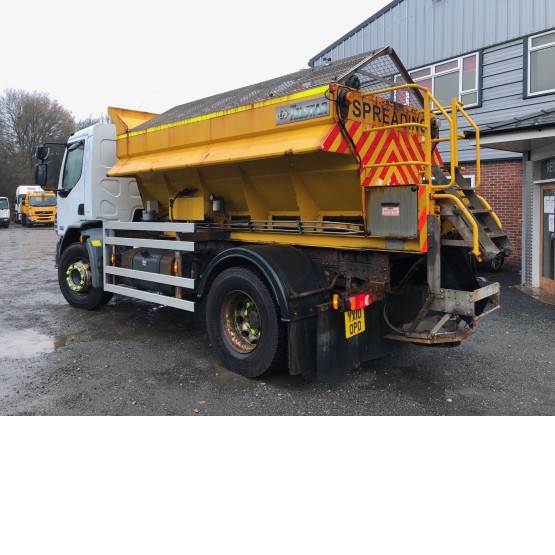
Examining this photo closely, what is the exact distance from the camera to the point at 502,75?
1189cm

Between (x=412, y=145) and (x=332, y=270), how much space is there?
5.14 feet

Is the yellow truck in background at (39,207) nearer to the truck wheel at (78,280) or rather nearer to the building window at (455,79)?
the building window at (455,79)

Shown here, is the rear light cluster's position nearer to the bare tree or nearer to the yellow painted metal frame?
the yellow painted metal frame

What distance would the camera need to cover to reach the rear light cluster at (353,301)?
4594 millimetres

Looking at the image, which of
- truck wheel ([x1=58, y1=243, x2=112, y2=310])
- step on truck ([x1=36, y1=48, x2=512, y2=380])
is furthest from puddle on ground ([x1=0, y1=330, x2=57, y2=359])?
step on truck ([x1=36, y1=48, x2=512, y2=380])

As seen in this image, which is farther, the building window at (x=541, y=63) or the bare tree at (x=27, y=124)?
the bare tree at (x=27, y=124)

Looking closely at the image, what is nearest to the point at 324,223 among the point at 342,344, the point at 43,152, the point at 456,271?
the point at 342,344

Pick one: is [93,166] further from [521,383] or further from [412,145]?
[521,383]

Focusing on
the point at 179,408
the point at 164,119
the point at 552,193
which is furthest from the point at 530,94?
the point at 179,408

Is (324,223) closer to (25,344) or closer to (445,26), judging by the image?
(25,344)

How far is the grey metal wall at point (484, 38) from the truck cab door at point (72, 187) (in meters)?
7.90

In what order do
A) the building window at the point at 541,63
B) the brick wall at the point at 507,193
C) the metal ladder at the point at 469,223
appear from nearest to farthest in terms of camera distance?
the metal ladder at the point at 469,223 → the building window at the point at 541,63 → the brick wall at the point at 507,193

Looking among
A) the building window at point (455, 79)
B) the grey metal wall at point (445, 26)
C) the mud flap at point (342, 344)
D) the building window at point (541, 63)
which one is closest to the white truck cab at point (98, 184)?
the mud flap at point (342, 344)

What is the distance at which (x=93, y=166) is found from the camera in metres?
7.95
